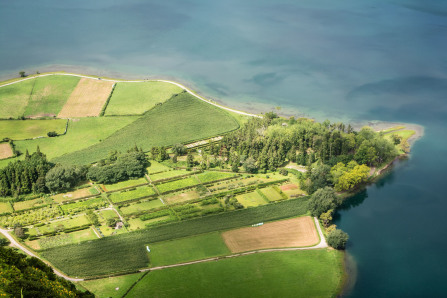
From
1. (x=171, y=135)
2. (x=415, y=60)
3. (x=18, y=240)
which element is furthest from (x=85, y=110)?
(x=415, y=60)

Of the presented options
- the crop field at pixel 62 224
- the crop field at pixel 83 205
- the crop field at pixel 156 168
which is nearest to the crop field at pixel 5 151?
the crop field at pixel 83 205

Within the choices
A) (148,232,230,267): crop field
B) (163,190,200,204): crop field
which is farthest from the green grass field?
(163,190,200,204): crop field

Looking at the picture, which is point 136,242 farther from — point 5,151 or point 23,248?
point 5,151

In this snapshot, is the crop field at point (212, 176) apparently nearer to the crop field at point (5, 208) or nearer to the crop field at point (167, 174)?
the crop field at point (167, 174)

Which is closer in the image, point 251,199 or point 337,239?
point 337,239

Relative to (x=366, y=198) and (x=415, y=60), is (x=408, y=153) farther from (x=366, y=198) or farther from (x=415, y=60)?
(x=415, y=60)

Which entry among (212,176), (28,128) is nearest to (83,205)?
(212,176)
